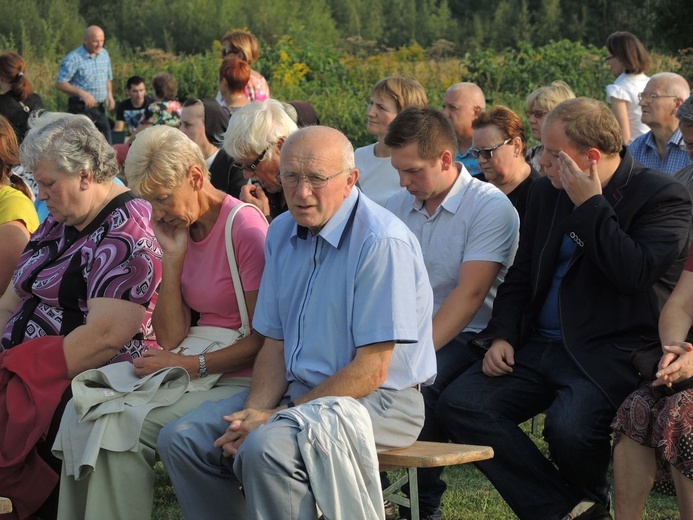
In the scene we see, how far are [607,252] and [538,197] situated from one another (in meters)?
0.61

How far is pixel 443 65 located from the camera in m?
21.6

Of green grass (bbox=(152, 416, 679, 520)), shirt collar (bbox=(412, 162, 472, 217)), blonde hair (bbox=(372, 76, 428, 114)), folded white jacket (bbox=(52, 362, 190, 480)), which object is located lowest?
green grass (bbox=(152, 416, 679, 520))

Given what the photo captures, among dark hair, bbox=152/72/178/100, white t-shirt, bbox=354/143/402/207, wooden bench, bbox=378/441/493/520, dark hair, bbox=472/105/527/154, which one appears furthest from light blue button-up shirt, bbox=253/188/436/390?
dark hair, bbox=152/72/178/100

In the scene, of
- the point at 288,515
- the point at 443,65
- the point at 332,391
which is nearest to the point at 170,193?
the point at 332,391

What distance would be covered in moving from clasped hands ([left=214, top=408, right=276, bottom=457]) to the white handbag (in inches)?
18.5

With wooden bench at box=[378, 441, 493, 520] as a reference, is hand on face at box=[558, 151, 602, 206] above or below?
above

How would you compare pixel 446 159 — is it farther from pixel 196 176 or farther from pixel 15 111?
pixel 15 111

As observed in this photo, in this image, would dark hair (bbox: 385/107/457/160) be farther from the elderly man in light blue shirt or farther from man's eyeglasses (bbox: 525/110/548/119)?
man's eyeglasses (bbox: 525/110/548/119)

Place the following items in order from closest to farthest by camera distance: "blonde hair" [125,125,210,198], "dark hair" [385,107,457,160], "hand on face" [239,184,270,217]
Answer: "blonde hair" [125,125,210,198] → "dark hair" [385,107,457,160] → "hand on face" [239,184,270,217]

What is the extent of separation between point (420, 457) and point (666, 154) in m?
3.95

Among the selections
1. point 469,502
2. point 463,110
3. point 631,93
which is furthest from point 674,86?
point 469,502

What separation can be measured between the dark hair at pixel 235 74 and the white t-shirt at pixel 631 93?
3009 mm

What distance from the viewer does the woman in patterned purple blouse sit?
13.4ft

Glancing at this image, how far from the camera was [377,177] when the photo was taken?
5984 mm
